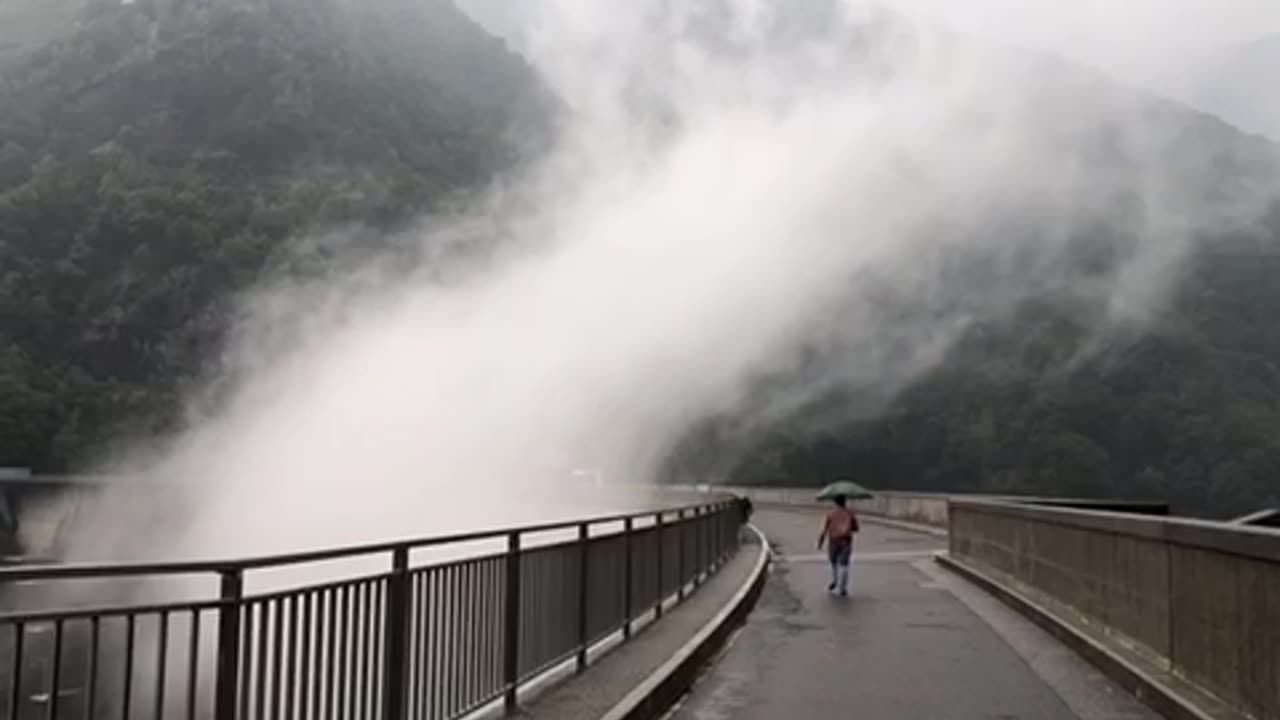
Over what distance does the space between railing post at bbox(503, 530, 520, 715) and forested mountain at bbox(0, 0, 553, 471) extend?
337 ft

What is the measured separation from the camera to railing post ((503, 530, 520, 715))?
8.27 meters

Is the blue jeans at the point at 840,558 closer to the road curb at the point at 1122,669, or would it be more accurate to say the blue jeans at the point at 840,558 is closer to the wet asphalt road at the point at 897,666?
the wet asphalt road at the point at 897,666

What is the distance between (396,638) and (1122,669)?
6.23 meters

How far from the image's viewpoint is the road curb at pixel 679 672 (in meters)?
8.47

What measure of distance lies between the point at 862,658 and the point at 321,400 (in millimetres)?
48443

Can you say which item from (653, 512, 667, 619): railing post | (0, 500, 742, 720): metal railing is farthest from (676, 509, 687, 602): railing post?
(0, 500, 742, 720): metal railing

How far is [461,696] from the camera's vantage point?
24.6 feet

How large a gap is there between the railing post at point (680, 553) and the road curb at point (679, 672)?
2.14 feet

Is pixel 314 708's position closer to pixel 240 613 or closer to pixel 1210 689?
pixel 240 613

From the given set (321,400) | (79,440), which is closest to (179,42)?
(79,440)

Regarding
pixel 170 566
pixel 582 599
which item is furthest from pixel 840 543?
pixel 170 566

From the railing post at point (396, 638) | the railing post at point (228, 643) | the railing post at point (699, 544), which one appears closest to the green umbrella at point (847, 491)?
the railing post at point (699, 544)

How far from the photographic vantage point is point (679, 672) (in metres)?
10.1

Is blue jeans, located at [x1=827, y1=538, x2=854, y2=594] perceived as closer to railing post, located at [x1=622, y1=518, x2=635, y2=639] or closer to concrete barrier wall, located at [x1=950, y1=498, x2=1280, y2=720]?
concrete barrier wall, located at [x1=950, y1=498, x2=1280, y2=720]
